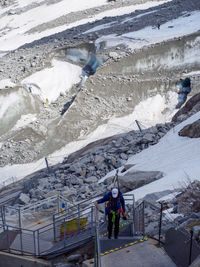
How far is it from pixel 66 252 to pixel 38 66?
2414 centimetres

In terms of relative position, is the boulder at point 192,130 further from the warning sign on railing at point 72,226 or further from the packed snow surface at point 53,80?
the packed snow surface at point 53,80

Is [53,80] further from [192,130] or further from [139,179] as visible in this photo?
[139,179]

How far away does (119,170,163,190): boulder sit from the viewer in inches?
475

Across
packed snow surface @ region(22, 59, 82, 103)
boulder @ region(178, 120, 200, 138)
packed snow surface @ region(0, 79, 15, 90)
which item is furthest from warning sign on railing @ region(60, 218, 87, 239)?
packed snow surface @ region(22, 59, 82, 103)

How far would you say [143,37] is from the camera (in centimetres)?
3000

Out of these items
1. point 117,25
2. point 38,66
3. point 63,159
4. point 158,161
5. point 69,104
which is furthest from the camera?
point 117,25

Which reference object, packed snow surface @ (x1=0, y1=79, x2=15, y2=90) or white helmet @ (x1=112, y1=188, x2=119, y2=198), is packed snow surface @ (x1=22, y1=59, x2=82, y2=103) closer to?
packed snow surface @ (x1=0, y1=79, x2=15, y2=90)

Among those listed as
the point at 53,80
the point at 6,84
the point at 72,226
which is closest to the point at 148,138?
the point at 72,226

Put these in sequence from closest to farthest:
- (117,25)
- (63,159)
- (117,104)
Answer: (63,159) → (117,104) → (117,25)

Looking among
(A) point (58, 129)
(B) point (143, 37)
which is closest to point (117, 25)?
(B) point (143, 37)

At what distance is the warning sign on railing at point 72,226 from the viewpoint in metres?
7.83

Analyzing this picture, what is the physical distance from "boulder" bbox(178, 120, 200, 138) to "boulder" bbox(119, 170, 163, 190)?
3270 mm

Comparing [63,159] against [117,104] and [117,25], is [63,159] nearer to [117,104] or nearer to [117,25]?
[117,104]

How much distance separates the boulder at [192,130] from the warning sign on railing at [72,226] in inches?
316
